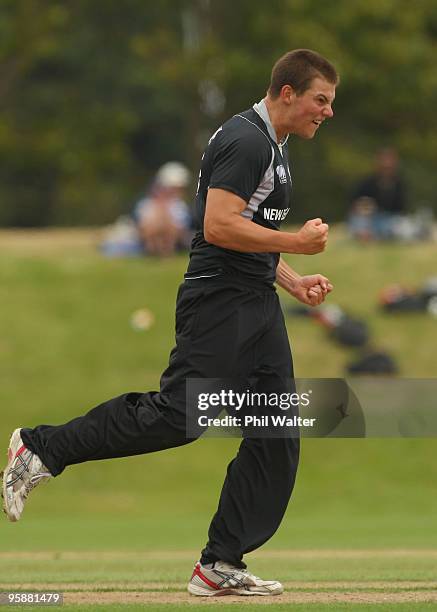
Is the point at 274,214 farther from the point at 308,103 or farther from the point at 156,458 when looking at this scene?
the point at 156,458

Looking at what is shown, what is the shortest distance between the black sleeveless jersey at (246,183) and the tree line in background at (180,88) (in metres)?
25.7

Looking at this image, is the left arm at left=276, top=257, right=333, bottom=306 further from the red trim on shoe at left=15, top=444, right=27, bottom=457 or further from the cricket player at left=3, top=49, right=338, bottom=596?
the red trim on shoe at left=15, top=444, right=27, bottom=457

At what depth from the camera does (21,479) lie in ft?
23.4

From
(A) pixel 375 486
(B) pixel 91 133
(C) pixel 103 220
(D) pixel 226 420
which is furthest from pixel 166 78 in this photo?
(D) pixel 226 420

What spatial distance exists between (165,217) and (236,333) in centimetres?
1309

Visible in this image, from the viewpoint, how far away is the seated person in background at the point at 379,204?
2205cm

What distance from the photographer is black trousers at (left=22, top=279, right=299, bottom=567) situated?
7.11 metres

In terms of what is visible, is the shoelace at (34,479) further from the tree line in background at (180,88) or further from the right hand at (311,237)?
the tree line in background at (180,88)

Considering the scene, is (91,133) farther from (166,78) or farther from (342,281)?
(342,281)

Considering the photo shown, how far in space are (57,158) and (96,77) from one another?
607 cm

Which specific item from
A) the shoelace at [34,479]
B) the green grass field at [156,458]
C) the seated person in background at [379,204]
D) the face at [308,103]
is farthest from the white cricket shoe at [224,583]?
the seated person in background at [379,204]

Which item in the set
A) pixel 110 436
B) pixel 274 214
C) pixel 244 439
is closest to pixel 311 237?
pixel 274 214

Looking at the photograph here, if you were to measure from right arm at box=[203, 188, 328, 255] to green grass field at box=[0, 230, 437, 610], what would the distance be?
207 cm

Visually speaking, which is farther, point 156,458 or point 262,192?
point 156,458
